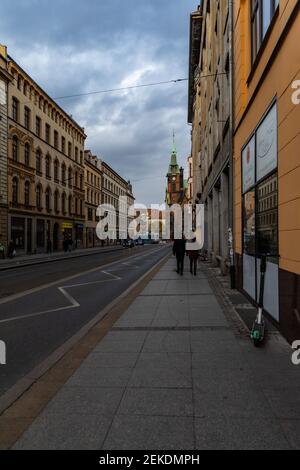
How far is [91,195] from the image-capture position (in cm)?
6875

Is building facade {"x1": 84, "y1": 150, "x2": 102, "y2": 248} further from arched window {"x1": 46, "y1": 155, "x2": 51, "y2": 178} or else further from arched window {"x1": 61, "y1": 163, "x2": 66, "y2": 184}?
arched window {"x1": 46, "y1": 155, "x2": 51, "y2": 178}

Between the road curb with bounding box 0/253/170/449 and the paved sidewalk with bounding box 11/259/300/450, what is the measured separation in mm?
115

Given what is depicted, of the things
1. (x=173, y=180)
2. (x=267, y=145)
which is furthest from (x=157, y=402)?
(x=173, y=180)

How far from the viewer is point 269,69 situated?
718 centimetres

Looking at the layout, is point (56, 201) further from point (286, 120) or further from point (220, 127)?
point (286, 120)

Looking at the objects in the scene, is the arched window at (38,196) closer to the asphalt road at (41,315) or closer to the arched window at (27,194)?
the arched window at (27,194)

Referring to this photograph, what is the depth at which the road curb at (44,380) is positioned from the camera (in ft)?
11.5

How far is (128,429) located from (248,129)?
310 inches

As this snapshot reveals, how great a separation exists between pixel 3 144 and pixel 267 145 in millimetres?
31392

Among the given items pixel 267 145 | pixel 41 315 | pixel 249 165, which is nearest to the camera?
pixel 267 145

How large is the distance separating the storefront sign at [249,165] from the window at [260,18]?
2.14 metres

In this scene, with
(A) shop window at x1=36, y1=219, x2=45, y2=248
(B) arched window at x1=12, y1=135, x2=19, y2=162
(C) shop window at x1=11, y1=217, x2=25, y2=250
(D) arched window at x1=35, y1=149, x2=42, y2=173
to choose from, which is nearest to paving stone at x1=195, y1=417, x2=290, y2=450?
(C) shop window at x1=11, y1=217, x2=25, y2=250

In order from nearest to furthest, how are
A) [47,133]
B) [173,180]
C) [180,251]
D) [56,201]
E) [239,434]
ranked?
[239,434] → [180,251] → [47,133] → [56,201] → [173,180]

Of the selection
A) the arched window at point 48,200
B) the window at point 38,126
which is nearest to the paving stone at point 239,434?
the window at point 38,126
